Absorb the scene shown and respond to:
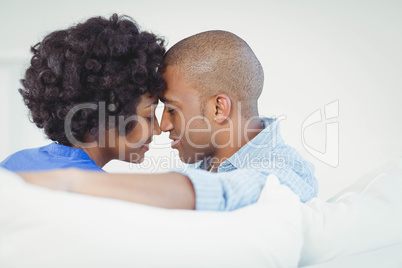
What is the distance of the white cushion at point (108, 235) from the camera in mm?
580

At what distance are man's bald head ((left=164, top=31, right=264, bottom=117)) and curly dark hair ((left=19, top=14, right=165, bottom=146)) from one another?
15 cm

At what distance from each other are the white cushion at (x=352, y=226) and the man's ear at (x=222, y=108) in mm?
639

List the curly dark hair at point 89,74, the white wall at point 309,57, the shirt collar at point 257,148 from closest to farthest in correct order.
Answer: the curly dark hair at point 89,74, the shirt collar at point 257,148, the white wall at point 309,57

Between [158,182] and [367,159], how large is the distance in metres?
2.60

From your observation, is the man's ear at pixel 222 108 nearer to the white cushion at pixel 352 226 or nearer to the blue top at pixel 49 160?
the blue top at pixel 49 160

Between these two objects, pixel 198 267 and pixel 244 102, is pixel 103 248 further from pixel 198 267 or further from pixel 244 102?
pixel 244 102

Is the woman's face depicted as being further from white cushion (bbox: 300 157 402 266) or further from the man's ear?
white cushion (bbox: 300 157 402 266)

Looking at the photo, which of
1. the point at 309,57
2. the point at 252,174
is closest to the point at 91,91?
the point at 252,174

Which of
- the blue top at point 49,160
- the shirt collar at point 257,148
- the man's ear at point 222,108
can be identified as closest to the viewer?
the blue top at point 49,160

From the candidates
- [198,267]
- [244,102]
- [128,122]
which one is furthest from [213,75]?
[198,267]

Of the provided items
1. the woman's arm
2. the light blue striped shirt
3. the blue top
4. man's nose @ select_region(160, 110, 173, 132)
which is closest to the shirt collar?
the light blue striped shirt

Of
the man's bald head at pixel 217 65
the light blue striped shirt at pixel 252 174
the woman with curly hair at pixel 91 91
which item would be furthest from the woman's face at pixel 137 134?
the light blue striped shirt at pixel 252 174

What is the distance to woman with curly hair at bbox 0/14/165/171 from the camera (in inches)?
50.0

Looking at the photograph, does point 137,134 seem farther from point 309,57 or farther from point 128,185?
point 309,57
